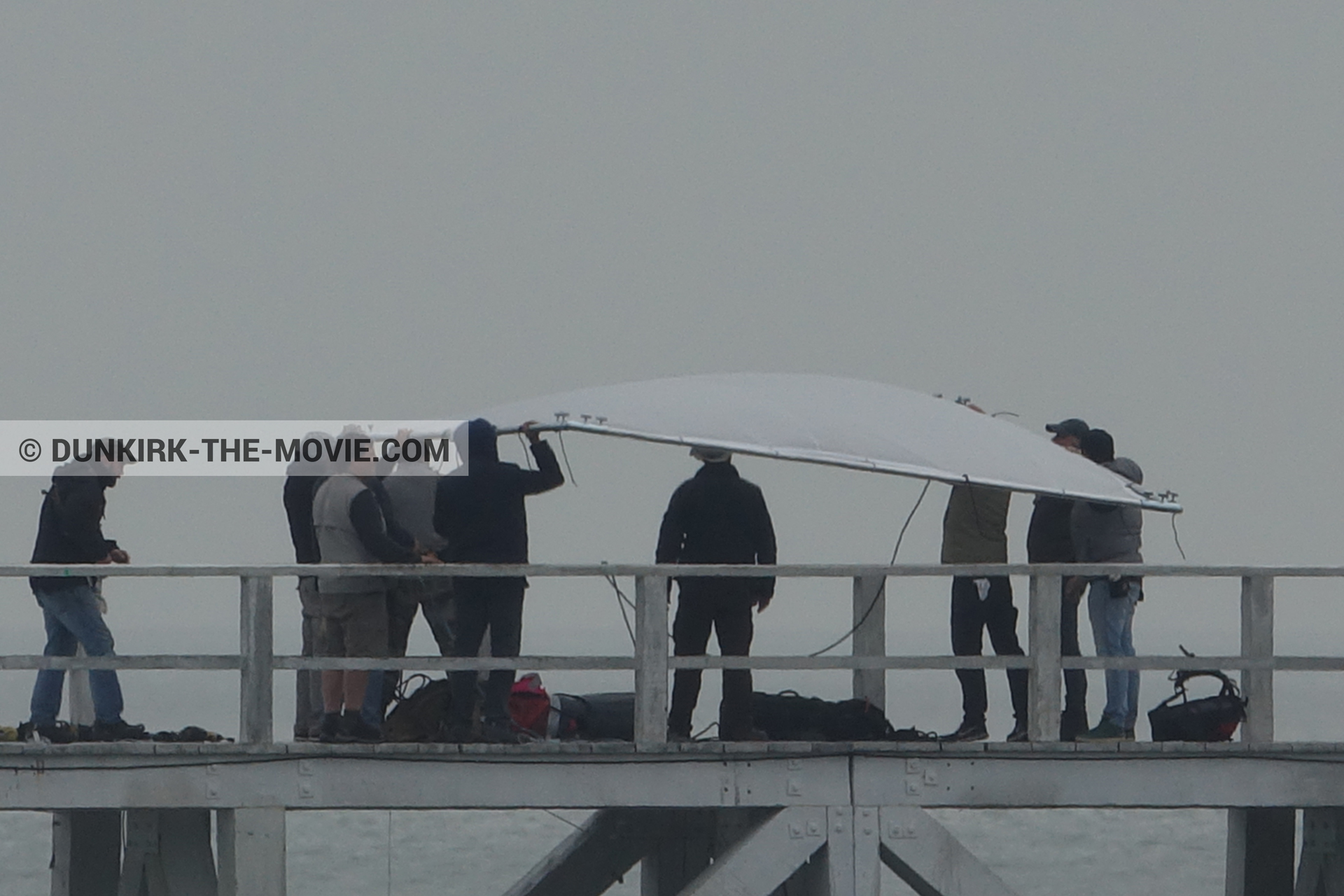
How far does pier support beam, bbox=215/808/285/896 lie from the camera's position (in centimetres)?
1178

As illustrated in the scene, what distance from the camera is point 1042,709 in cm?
1200

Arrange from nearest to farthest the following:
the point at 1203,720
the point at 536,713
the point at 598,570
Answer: the point at 598,570
the point at 536,713
the point at 1203,720

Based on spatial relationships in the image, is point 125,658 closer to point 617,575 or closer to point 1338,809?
point 617,575

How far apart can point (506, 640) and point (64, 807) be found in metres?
2.54

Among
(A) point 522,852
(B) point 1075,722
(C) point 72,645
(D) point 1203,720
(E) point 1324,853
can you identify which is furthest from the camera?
(A) point 522,852

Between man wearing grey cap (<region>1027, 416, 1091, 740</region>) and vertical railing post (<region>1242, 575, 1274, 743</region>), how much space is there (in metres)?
1.01

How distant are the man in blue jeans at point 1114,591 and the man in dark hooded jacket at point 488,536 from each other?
3167 millimetres

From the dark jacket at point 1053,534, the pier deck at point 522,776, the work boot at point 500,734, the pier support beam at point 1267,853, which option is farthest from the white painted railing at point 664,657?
the pier support beam at point 1267,853

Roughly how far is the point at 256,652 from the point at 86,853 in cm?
458

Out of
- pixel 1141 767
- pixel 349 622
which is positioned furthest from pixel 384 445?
pixel 1141 767

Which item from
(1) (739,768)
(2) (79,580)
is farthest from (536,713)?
(2) (79,580)

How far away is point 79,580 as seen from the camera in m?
12.1

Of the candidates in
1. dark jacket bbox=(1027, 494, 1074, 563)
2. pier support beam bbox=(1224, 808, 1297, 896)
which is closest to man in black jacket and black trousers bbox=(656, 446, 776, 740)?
dark jacket bbox=(1027, 494, 1074, 563)

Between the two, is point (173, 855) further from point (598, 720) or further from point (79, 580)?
point (598, 720)
